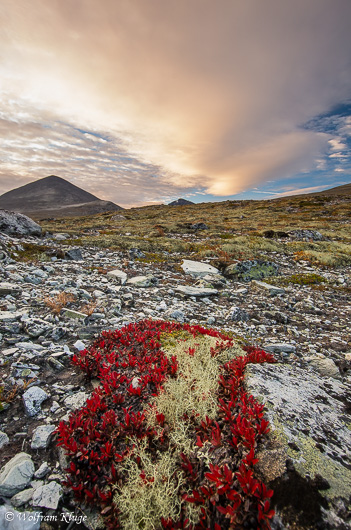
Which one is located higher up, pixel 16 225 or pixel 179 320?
pixel 16 225

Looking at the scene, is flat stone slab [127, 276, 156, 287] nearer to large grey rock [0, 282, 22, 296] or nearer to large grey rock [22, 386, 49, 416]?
large grey rock [0, 282, 22, 296]

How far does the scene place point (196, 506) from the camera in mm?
2504

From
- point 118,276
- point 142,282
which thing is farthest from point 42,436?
point 118,276

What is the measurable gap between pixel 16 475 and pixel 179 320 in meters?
6.23

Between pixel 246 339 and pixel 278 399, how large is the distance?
12.8 ft

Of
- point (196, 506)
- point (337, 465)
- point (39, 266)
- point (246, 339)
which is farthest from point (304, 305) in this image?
point (39, 266)

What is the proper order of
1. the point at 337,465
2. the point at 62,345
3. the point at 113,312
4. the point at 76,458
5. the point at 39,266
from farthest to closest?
1. the point at 39,266
2. the point at 113,312
3. the point at 62,345
4. the point at 76,458
5. the point at 337,465

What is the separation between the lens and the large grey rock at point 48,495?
8.94ft

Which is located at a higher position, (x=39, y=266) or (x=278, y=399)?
(x=39, y=266)

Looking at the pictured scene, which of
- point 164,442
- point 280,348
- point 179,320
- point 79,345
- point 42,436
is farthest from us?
point 179,320

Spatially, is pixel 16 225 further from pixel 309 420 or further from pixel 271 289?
pixel 309 420

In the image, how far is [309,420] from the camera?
340cm

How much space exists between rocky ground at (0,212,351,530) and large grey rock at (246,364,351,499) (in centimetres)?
2

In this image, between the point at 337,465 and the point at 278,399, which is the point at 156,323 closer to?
the point at 278,399
